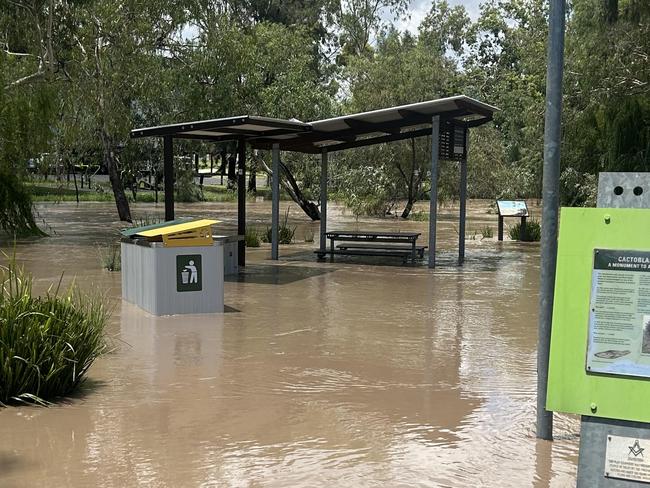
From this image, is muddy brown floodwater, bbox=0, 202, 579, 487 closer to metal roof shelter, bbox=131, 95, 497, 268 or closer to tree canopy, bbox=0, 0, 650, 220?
metal roof shelter, bbox=131, 95, 497, 268

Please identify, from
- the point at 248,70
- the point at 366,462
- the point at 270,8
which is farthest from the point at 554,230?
the point at 270,8

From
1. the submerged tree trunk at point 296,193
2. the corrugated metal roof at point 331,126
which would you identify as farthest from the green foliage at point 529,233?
the submerged tree trunk at point 296,193

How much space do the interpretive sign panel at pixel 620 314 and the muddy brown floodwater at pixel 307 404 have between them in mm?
1616

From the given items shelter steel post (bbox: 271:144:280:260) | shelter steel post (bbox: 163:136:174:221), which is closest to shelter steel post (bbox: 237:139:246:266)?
shelter steel post (bbox: 271:144:280:260)

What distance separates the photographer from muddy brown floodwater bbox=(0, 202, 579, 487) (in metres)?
4.88

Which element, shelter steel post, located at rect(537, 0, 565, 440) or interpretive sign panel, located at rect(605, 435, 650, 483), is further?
shelter steel post, located at rect(537, 0, 565, 440)

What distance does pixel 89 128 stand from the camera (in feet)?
83.9

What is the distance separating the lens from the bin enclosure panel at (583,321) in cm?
334

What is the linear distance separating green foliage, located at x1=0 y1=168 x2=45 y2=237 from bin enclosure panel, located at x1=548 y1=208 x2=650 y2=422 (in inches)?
738

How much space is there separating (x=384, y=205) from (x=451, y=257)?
51.8ft

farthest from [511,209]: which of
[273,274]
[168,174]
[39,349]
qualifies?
[39,349]

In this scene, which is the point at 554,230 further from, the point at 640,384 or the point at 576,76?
the point at 576,76

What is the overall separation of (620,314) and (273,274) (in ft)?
38.6

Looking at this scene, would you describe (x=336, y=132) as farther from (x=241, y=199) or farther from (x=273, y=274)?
(x=273, y=274)
